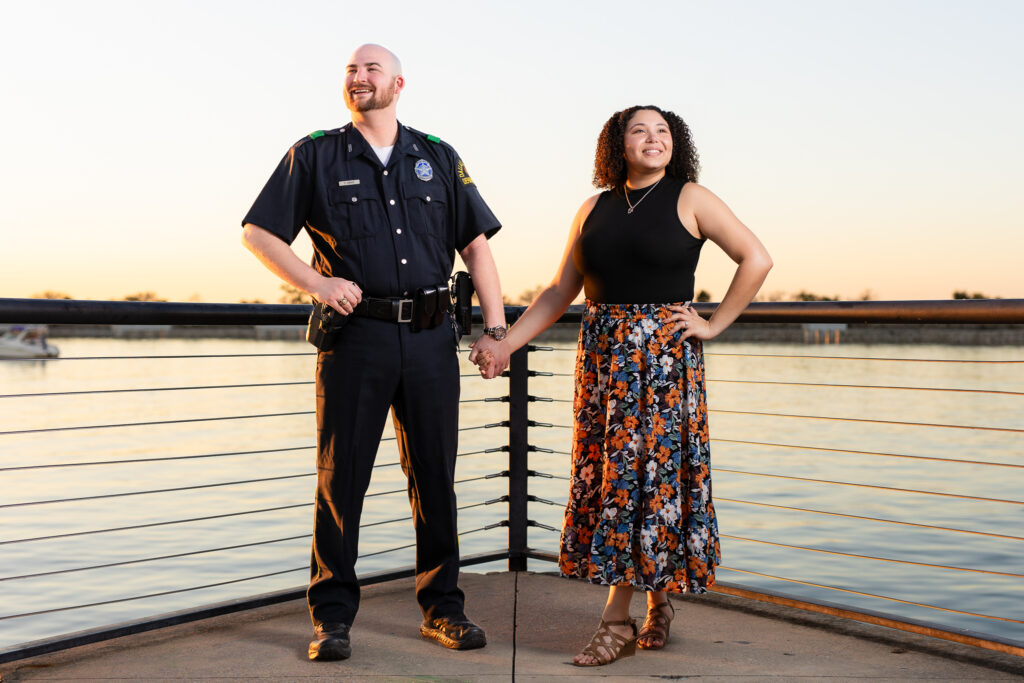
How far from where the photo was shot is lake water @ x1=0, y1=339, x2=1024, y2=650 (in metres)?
5.44

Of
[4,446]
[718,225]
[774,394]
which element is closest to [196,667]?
[718,225]

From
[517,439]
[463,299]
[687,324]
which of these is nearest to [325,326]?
[463,299]

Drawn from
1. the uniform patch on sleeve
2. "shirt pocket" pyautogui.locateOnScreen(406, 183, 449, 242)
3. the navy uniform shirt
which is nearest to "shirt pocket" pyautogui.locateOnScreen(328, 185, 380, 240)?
the navy uniform shirt

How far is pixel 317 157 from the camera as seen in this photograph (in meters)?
2.62

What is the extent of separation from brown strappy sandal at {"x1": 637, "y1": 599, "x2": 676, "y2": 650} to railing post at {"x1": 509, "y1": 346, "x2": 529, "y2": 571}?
0.87 m

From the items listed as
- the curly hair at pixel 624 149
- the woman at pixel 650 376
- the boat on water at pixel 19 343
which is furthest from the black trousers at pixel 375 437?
the boat on water at pixel 19 343

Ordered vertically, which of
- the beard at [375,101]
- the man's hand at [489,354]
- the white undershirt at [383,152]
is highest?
the beard at [375,101]

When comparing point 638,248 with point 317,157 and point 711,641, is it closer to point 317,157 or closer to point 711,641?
point 317,157

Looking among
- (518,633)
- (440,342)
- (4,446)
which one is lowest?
(4,446)

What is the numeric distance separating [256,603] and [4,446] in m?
12.2

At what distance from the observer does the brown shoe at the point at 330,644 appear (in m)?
2.62

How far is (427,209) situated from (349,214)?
21 centimetres

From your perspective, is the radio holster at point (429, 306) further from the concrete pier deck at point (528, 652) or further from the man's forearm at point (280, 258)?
the concrete pier deck at point (528, 652)

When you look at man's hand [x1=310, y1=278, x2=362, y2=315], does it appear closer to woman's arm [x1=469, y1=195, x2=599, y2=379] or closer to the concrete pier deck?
woman's arm [x1=469, y1=195, x2=599, y2=379]
